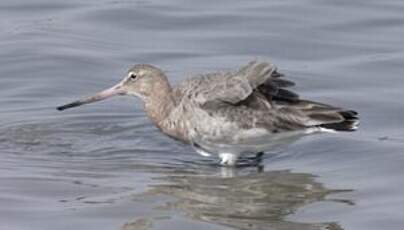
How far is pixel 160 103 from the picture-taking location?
1188 centimetres

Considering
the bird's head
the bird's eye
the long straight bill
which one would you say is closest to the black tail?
the bird's head

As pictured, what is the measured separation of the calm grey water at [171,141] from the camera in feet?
31.6

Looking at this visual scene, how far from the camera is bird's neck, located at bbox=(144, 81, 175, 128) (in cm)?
1180

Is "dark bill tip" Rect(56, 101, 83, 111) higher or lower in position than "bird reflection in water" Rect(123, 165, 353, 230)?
higher

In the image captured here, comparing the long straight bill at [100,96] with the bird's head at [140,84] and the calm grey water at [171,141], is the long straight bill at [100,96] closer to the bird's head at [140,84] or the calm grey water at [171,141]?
the bird's head at [140,84]

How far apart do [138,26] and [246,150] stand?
460 cm

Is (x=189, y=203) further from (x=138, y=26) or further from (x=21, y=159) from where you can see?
(x=138, y=26)

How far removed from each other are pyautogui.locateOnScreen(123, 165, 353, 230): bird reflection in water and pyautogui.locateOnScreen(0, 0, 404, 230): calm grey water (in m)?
0.01

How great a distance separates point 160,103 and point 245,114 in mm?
869

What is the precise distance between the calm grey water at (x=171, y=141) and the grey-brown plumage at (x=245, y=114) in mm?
225

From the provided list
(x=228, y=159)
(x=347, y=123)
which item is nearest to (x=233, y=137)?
(x=228, y=159)

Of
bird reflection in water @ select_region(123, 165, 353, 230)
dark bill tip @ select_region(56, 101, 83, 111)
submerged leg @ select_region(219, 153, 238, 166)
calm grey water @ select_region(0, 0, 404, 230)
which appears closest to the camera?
bird reflection in water @ select_region(123, 165, 353, 230)

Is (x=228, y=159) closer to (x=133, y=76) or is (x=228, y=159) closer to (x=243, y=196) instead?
(x=133, y=76)

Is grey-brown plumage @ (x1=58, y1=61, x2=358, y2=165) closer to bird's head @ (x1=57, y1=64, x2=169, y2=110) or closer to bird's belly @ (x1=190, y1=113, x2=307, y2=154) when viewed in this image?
bird's belly @ (x1=190, y1=113, x2=307, y2=154)
